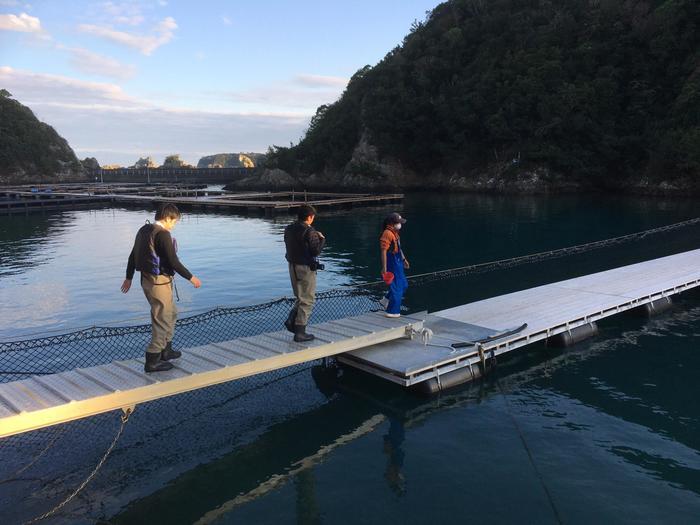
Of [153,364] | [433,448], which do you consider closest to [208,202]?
[153,364]

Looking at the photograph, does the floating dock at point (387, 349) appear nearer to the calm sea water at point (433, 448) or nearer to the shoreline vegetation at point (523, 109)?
the calm sea water at point (433, 448)

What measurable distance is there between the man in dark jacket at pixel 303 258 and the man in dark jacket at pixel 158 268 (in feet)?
6.72

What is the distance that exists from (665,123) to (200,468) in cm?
7413

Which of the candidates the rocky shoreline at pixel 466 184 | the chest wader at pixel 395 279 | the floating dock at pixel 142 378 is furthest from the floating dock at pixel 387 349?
the rocky shoreline at pixel 466 184

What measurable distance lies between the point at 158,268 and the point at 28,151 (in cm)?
16526

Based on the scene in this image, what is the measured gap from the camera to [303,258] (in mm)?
8961

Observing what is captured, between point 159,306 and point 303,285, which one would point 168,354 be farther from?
point 303,285

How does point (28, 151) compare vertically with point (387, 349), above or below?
above

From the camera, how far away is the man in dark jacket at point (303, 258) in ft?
28.9

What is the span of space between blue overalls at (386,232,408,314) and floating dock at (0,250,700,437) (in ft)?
1.09

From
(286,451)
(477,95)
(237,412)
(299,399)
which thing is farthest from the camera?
(477,95)

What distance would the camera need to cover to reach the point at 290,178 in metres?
107

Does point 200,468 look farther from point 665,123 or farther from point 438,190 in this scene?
A: point 438,190

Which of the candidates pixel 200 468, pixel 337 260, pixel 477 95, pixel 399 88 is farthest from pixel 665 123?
pixel 200 468
